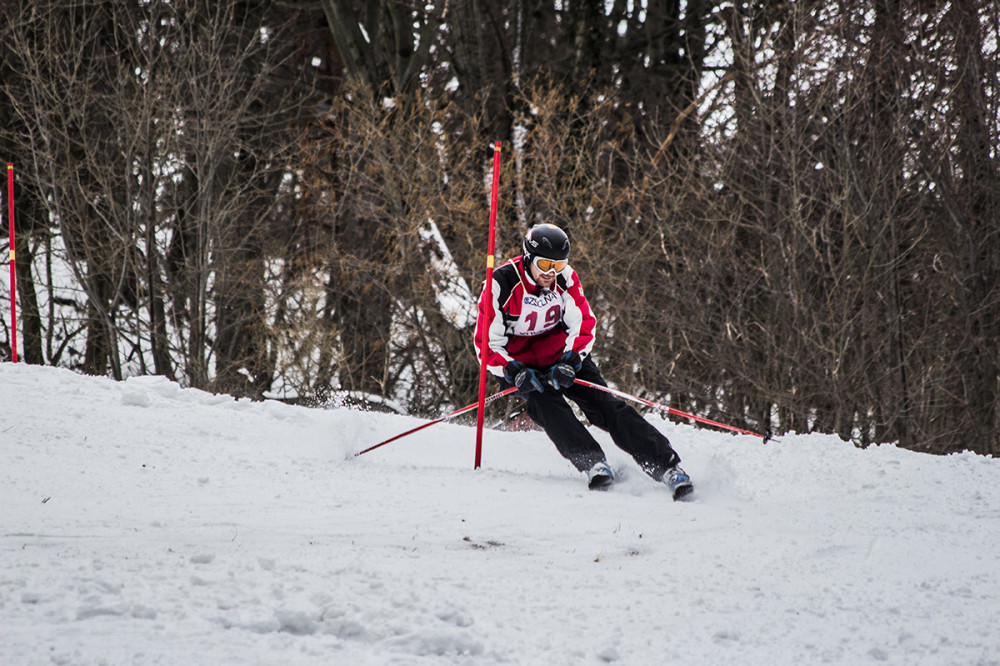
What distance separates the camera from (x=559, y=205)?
1260cm

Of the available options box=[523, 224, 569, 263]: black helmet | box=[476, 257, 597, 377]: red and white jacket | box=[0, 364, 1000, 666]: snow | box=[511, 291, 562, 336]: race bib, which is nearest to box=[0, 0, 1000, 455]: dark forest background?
box=[0, 364, 1000, 666]: snow

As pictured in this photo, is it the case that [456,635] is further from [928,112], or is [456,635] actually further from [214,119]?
[214,119]

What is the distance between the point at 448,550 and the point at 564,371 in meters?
1.75

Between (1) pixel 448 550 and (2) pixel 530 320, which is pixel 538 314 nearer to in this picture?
(2) pixel 530 320

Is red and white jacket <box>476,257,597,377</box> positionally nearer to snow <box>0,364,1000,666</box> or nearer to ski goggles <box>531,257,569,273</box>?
ski goggles <box>531,257,569,273</box>

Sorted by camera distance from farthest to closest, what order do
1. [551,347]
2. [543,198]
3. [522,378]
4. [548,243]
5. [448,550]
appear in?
1. [543,198]
2. [551,347]
3. [522,378]
4. [548,243]
5. [448,550]

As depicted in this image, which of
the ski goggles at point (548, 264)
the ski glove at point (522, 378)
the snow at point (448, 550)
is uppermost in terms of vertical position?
the ski goggles at point (548, 264)

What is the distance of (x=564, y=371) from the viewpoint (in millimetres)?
4809

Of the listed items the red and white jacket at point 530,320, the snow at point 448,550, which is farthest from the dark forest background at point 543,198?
the red and white jacket at point 530,320

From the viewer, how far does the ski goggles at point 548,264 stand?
15.9 ft

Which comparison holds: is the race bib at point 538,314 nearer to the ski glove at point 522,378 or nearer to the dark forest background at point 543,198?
the ski glove at point 522,378

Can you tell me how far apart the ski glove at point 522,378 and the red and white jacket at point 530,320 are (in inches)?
2.2

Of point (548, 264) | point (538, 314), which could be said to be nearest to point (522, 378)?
point (538, 314)

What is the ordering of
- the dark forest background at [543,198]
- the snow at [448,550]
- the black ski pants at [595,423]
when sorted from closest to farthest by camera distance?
the snow at [448,550] → the black ski pants at [595,423] → the dark forest background at [543,198]
